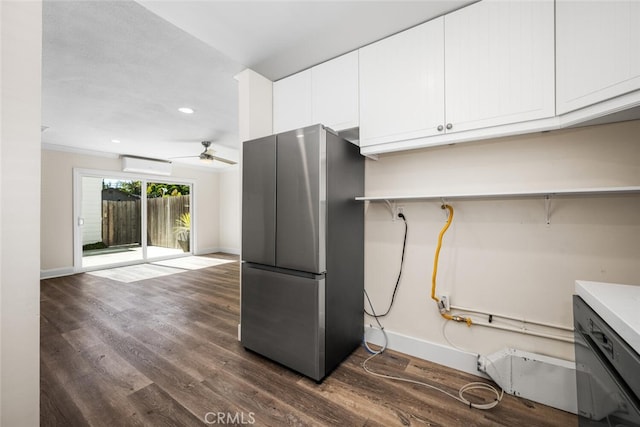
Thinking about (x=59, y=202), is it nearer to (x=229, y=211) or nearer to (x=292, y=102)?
(x=229, y=211)

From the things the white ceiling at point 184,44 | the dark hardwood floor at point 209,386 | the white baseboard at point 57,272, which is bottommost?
the dark hardwood floor at point 209,386

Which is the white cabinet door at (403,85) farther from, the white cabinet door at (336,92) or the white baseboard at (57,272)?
the white baseboard at (57,272)

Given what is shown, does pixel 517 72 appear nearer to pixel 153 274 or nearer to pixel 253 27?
pixel 253 27

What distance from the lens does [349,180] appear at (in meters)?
2.03

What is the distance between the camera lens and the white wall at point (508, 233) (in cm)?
144

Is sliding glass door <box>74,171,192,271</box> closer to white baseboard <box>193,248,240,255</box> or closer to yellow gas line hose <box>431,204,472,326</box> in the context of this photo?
white baseboard <box>193,248,240,255</box>

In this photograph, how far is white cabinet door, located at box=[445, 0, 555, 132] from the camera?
1.36m

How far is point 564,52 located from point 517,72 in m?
0.19

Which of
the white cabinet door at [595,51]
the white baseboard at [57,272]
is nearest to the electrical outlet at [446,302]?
the white cabinet door at [595,51]

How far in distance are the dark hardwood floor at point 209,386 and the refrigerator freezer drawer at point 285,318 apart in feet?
0.41

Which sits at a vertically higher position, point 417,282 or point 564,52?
point 564,52

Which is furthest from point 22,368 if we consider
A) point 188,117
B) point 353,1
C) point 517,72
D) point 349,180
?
point 188,117

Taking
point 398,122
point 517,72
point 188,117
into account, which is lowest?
point 398,122

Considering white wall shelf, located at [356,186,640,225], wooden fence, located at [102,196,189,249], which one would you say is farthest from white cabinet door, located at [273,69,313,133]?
wooden fence, located at [102,196,189,249]
